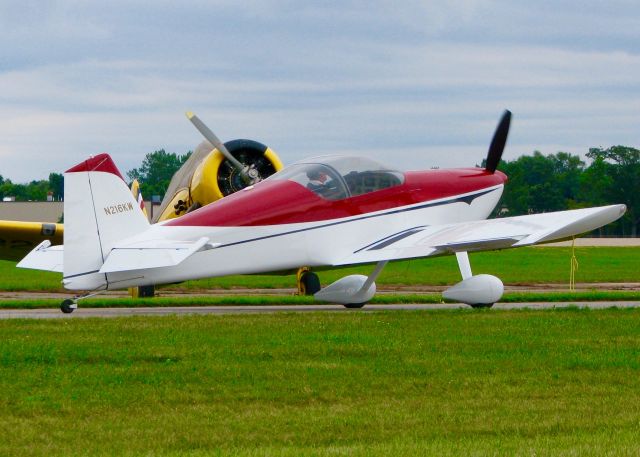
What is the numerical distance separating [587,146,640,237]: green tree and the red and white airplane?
292 ft

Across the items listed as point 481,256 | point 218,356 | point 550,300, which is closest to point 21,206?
point 481,256

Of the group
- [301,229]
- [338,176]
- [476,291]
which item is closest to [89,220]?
[301,229]

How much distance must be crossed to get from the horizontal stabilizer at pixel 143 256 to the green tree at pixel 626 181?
9284cm

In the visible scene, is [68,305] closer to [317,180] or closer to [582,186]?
[317,180]

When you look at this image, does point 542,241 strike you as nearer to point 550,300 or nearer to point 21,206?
point 550,300

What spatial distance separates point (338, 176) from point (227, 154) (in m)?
7.36

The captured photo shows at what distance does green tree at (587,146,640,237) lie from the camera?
346 ft

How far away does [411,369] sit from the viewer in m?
10.0

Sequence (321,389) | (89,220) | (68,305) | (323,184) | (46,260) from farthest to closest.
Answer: (323,184) → (46,260) → (68,305) → (89,220) → (321,389)

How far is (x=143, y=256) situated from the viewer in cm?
1495

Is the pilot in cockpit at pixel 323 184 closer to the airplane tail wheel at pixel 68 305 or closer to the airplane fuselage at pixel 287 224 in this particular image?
the airplane fuselage at pixel 287 224

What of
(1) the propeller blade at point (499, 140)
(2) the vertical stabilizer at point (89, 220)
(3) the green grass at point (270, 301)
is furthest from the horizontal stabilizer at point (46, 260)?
(1) the propeller blade at point (499, 140)

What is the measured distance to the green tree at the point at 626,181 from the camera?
346 feet

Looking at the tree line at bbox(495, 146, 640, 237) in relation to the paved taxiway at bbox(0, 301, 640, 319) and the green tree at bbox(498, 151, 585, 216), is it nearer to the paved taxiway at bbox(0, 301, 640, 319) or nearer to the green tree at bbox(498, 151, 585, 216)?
the green tree at bbox(498, 151, 585, 216)
